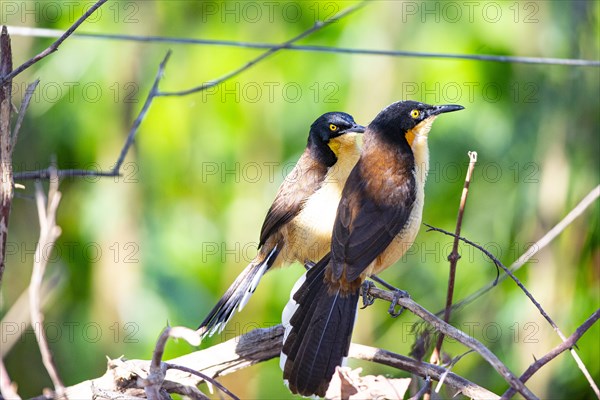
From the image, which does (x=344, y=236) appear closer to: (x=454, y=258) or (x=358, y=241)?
(x=358, y=241)

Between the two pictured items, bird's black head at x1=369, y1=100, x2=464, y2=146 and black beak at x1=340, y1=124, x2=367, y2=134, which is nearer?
bird's black head at x1=369, y1=100, x2=464, y2=146

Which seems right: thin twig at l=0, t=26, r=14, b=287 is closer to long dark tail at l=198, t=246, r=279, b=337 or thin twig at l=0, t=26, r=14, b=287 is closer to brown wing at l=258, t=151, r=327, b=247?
long dark tail at l=198, t=246, r=279, b=337

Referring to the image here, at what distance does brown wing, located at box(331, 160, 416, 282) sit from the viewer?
3.83m

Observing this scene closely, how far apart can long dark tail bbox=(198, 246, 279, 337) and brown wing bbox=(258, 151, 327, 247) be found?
0.18 metres

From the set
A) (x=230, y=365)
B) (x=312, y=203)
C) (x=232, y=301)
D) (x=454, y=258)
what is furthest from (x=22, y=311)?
(x=454, y=258)

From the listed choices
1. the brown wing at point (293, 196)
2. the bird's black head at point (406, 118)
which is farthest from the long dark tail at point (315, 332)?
the brown wing at point (293, 196)

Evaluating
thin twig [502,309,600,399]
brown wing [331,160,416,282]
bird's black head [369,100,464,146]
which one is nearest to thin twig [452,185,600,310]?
thin twig [502,309,600,399]

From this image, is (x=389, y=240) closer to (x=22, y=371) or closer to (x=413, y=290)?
(x=413, y=290)

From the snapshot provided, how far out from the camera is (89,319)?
921cm

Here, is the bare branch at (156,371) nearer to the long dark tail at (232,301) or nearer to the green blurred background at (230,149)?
the long dark tail at (232,301)

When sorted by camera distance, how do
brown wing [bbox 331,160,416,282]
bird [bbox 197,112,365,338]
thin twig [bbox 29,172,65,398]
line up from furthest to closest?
bird [bbox 197,112,365,338] → brown wing [bbox 331,160,416,282] → thin twig [bbox 29,172,65,398]

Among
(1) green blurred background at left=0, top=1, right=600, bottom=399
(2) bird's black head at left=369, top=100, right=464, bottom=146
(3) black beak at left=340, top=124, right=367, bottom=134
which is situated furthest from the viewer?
(1) green blurred background at left=0, top=1, right=600, bottom=399

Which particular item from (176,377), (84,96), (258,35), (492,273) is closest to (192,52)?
(258,35)

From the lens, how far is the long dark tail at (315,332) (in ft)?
10.8
